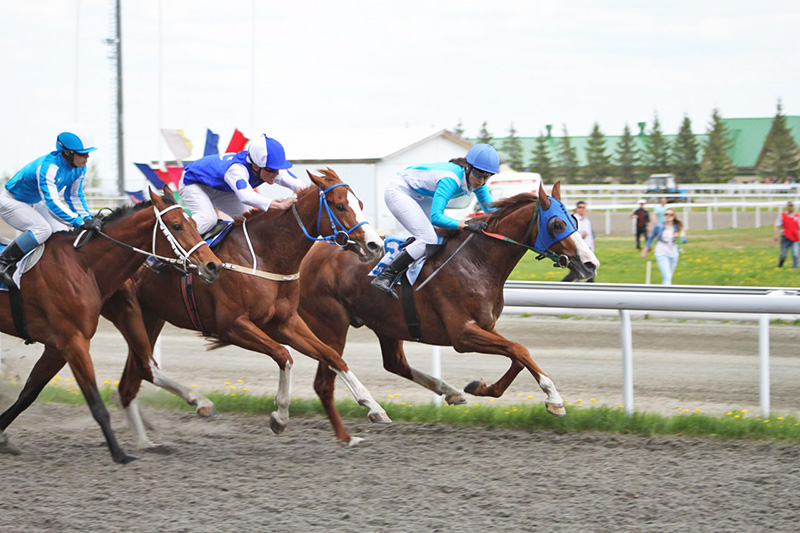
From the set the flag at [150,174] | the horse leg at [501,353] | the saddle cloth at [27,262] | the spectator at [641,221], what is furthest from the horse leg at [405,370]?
the flag at [150,174]

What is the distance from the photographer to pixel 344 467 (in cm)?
486

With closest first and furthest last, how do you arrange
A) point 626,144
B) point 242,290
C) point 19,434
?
point 242,290
point 19,434
point 626,144

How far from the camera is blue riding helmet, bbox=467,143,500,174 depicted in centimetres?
561

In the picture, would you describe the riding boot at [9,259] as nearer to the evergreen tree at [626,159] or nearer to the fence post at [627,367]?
the fence post at [627,367]

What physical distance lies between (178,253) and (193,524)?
5.21 ft

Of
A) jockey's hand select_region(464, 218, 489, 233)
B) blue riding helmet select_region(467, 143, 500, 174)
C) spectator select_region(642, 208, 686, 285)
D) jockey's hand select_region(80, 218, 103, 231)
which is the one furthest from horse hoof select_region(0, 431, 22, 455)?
spectator select_region(642, 208, 686, 285)

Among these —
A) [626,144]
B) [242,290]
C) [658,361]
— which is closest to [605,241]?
[658,361]

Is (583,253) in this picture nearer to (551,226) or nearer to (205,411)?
(551,226)

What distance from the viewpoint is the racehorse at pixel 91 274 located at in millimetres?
4957

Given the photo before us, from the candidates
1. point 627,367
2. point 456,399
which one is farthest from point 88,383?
point 627,367

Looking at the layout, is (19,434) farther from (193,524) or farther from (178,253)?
(193,524)

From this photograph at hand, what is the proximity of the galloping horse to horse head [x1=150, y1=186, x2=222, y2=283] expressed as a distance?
1.14 m

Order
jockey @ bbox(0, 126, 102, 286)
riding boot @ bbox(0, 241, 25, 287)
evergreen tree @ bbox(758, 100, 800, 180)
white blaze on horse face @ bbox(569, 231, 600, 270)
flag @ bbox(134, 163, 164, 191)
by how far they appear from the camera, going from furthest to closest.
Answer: evergreen tree @ bbox(758, 100, 800, 180) → flag @ bbox(134, 163, 164, 191) → white blaze on horse face @ bbox(569, 231, 600, 270) → riding boot @ bbox(0, 241, 25, 287) → jockey @ bbox(0, 126, 102, 286)

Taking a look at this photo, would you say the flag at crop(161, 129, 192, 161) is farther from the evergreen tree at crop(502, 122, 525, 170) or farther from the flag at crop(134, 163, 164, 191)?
the evergreen tree at crop(502, 122, 525, 170)
